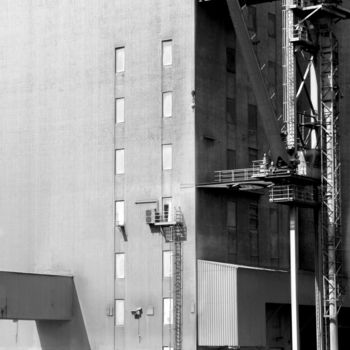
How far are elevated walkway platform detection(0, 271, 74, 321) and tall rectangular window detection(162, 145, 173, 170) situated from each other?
10.1 metres

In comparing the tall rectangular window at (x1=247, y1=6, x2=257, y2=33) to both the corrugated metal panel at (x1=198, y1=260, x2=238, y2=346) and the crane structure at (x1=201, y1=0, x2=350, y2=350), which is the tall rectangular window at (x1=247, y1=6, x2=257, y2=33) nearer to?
the crane structure at (x1=201, y1=0, x2=350, y2=350)

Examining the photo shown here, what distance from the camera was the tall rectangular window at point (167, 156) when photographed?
74.1m

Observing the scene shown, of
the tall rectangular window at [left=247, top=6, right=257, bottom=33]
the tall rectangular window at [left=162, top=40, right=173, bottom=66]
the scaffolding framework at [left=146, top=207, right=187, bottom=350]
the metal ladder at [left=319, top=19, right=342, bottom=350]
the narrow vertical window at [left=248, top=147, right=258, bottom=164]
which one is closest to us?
the metal ladder at [left=319, top=19, right=342, bottom=350]

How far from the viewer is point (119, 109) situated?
76750 mm

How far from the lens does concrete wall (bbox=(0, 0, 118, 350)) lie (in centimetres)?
7669

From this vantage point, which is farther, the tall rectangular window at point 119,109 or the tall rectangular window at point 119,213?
the tall rectangular window at point 119,109

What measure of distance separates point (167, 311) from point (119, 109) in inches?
536

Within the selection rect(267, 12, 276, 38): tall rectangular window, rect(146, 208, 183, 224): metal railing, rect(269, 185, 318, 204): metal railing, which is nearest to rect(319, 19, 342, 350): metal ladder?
rect(269, 185, 318, 204): metal railing

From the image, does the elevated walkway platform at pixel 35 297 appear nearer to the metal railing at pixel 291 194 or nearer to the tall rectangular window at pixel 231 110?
the tall rectangular window at pixel 231 110

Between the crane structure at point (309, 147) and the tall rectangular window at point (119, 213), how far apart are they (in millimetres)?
6546

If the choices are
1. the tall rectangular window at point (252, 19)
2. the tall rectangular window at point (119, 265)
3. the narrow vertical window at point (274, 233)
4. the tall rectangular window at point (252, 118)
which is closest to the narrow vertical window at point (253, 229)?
the narrow vertical window at point (274, 233)

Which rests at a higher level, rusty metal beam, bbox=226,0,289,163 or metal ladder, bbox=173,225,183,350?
rusty metal beam, bbox=226,0,289,163

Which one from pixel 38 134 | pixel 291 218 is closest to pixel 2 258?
pixel 38 134

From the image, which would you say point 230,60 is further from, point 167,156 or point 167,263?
point 167,263
